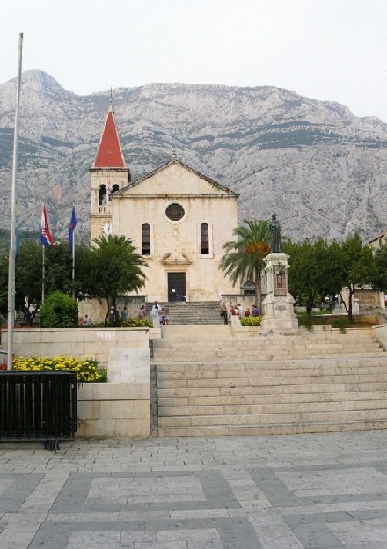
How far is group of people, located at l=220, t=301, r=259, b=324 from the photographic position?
3235 cm

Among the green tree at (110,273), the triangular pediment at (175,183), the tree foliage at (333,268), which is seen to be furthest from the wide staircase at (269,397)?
the triangular pediment at (175,183)

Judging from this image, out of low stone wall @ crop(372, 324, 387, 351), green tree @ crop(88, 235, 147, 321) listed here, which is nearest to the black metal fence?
low stone wall @ crop(372, 324, 387, 351)

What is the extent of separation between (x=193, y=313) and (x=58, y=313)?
1448cm

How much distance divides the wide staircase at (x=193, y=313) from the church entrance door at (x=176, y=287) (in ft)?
14.8

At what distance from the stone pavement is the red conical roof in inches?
2058

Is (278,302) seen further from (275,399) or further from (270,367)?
(275,399)

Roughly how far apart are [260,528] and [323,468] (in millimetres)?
2904

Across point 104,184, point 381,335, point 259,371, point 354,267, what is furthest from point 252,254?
point 104,184

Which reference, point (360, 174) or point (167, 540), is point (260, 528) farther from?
point (360, 174)

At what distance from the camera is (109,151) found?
61.2 meters

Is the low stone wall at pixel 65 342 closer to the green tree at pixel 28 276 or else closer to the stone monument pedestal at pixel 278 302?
the green tree at pixel 28 276

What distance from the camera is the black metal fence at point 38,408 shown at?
996cm

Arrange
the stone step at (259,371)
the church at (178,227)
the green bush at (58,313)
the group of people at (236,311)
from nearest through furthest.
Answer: the stone step at (259,371)
the green bush at (58,313)
the group of people at (236,311)
the church at (178,227)

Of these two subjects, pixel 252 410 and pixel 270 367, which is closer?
pixel 252 410
